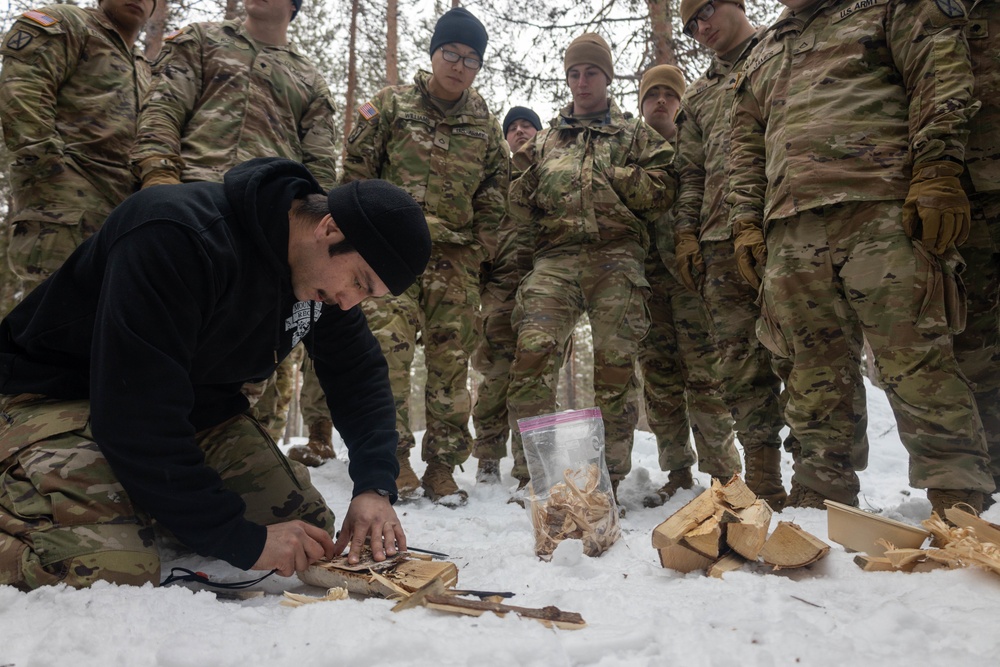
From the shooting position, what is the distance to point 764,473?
10.8ft

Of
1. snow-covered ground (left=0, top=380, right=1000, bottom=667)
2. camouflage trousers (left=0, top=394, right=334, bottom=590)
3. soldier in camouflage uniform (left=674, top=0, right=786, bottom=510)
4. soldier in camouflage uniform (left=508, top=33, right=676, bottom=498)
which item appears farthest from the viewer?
soldier in camouflage uniform (left=508, top=33, right=676, bottom=498)

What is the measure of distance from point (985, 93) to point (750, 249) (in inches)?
42.9

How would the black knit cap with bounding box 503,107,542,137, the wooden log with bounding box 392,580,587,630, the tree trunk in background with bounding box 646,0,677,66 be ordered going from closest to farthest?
the wooden log with bounding box 392,580,587,630 → the black knit cap with bounding box 503,107,542,137 → the tree trunk in background with bounding box 646,0,677,66

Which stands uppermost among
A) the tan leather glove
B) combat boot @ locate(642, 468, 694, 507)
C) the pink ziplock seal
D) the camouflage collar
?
the camouflage collar

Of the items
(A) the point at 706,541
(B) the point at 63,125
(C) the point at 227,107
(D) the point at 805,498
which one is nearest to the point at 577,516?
(A) the point at 706,541

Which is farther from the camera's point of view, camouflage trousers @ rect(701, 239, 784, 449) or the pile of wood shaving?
camouflage trousers @ rect(701, 239, 784, 449)

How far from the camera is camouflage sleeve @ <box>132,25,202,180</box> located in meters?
3.06

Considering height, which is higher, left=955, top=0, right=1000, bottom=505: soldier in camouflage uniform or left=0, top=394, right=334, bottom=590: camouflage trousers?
left=955, top=0, right=1000, bottom=505: soldier in camouflage uniform

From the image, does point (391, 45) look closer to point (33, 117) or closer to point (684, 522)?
point (33, 117)

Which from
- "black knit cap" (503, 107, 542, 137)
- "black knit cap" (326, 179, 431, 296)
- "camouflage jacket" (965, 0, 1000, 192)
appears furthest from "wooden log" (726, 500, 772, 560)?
"black knit cap" (503, 107, 542, 137)

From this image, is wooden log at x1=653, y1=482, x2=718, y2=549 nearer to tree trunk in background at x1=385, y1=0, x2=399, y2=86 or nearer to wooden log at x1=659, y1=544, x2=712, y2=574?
wooden log at x1=659, y1=544, x2=712, y2=574

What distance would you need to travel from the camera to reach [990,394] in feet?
9.05

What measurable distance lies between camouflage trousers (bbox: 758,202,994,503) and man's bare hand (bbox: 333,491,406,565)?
68.0 inches

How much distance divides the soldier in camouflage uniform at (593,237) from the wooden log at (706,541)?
5.45 feet
